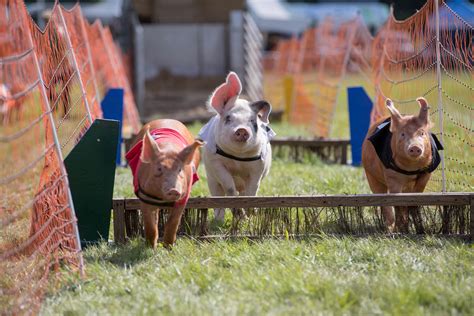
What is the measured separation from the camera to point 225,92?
584 cm

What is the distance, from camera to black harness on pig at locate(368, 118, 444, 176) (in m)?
5.39

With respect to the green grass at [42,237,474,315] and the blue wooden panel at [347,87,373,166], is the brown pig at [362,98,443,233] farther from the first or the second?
the blue wooden panel at [347,87,373,166]

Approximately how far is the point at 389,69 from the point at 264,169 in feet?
9.03

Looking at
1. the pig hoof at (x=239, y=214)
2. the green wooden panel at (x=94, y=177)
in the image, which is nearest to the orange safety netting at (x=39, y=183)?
the green wooden panel at (x=94, y=177)

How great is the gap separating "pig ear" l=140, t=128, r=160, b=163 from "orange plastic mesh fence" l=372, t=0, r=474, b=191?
2.36 metres

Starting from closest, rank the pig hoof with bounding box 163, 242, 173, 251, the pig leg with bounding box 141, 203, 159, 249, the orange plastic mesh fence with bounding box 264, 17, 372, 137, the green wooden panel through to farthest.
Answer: the pig leg with bounding box 141, 203, 159, 249 < the pig hoof with bounding box 163, 242, 173, 251 < the green wooden panel < the orange plastic mesh fence with bounding box 264, 17, 372, 137

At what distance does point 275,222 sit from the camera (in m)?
5.28

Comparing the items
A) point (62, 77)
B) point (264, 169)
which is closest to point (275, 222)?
point (264, 169)

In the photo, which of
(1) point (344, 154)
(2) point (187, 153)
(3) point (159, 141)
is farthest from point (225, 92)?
(1) point (344, 154)

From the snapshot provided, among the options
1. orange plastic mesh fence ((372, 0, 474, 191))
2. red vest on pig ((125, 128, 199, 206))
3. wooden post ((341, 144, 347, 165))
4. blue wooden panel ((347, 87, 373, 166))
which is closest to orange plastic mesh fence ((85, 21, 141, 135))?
wooden post ((341, 144, 347, 165))

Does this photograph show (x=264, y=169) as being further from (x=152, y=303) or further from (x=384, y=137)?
(x=152, y=303)

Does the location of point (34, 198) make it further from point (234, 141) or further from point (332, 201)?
point (332, 201)

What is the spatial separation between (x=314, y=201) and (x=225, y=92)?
125cm

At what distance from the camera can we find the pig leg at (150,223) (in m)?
4.89
